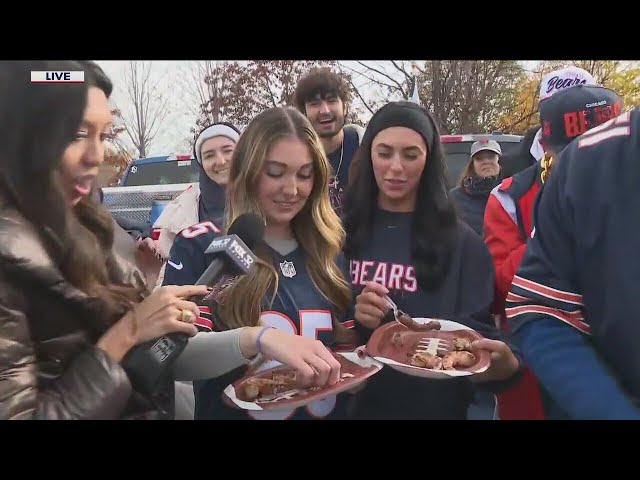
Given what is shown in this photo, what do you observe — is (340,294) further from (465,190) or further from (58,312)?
(58,312)

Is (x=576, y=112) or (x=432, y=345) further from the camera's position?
(x=432, y=345)

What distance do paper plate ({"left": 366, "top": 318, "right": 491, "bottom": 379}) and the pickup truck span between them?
92cm

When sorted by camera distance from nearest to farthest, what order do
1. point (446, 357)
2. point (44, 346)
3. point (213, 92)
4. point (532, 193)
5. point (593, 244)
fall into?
point (593, 244) < point (44, 346) < point (532, 193) < point (446, 357) < point (213, 92)

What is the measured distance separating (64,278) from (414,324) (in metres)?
1.25

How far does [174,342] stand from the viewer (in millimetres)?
2316

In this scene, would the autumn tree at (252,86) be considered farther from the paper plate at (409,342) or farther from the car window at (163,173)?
the paper plate at (409,342)

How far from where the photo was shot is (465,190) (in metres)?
2.41

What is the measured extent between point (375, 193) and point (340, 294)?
40 centimetres

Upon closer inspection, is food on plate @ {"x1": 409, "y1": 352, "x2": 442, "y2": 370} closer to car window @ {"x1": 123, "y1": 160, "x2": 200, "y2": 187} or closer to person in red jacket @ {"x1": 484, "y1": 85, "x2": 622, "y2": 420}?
person in red jacket @ {"x1": 484, "y1": 85, "x2": 622, "y2": 420}

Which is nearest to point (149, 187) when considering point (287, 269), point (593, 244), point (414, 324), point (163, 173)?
point (163, 173)

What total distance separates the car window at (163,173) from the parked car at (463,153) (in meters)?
0.94

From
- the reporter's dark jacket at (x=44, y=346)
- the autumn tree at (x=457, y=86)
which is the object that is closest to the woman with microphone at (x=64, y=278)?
the reporter's dark jacket at (x=44, y=346)

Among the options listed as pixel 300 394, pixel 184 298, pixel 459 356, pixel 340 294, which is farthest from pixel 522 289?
pixel 184 298

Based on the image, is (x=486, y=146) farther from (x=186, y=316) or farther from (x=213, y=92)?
(x=186, y=316)
